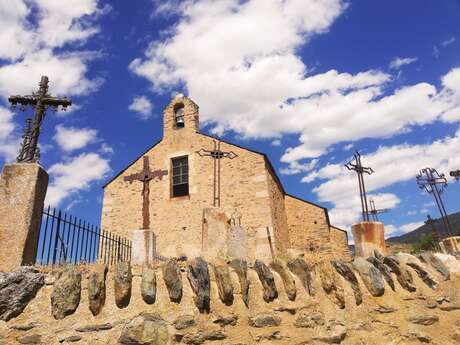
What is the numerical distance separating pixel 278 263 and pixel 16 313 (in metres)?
2.42

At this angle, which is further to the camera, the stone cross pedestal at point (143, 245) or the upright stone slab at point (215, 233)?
the stone cross pedestal at point (143, 245)

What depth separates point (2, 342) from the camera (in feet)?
9.08

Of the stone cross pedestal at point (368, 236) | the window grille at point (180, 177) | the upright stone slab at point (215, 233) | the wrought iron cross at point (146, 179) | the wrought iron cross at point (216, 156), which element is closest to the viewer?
the stone cross pedestal at point (368, 236)

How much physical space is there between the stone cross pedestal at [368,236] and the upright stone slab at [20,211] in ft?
15.7

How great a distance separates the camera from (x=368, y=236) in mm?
5734

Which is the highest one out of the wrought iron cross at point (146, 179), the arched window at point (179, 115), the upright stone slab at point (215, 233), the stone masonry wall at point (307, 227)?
the arched window at point (179, 115)

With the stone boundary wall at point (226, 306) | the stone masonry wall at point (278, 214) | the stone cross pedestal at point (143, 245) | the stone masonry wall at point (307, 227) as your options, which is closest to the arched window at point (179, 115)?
the stone masonry wall at point (278, 214)

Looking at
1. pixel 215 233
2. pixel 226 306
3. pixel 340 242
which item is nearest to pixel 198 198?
pixel 215 233

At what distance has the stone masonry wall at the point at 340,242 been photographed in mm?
14414

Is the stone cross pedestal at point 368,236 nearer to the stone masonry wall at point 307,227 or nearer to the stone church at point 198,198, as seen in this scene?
the stone church at point 198,198

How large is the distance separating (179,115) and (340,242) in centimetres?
901

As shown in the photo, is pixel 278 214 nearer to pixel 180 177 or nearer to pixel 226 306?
pixel 180 177

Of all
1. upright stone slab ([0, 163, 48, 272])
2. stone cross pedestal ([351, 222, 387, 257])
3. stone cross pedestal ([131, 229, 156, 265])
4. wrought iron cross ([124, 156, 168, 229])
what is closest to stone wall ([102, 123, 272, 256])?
wrought iron cross ([124, 156, 168, 229])

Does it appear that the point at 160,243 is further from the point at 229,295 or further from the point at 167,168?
the point at 229,295
